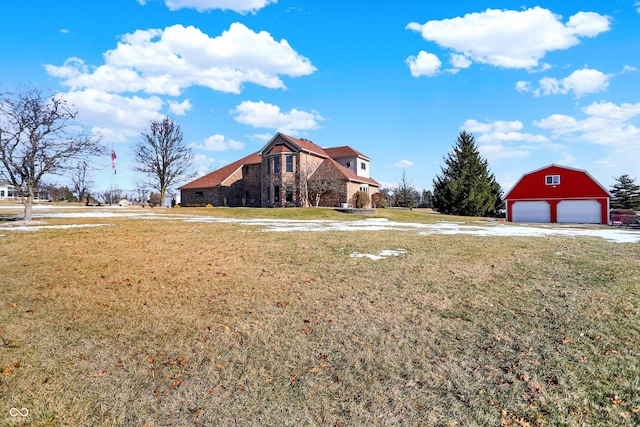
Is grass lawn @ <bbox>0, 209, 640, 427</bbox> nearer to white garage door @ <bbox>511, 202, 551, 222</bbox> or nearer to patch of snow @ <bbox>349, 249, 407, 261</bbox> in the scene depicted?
patch of snow @ <bbox>349, 249, 407, 261</bbox>

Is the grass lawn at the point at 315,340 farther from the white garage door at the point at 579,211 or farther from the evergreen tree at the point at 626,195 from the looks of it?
the evergreen tree at the point at 626,195

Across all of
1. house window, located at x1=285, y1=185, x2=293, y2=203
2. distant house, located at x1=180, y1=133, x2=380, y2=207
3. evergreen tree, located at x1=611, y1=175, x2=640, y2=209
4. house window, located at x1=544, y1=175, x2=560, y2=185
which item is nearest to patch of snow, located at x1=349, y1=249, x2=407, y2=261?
distant house, located at x1=180, y1=133, x2=380, y2=207

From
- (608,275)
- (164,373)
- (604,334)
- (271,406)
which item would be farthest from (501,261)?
(164,373)

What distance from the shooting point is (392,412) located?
11.1 ft

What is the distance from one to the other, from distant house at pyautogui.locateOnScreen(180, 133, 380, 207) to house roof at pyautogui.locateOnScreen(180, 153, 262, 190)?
0.65ft

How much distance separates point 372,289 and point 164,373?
154 inches

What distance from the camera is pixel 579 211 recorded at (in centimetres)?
3158

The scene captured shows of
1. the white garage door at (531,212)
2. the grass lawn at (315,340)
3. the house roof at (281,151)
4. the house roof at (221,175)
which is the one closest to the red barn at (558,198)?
the white garage door at (531,212)

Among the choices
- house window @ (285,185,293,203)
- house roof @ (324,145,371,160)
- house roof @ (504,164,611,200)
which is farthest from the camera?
house roof @ (324,145,371,160)

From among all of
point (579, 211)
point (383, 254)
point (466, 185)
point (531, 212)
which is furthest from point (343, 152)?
point (383, 254)

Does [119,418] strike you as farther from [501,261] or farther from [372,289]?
[501,261]

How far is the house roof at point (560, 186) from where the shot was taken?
31108 mm

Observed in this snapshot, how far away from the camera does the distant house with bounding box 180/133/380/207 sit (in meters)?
34.3

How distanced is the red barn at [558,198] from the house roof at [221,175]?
2827 centimetres
